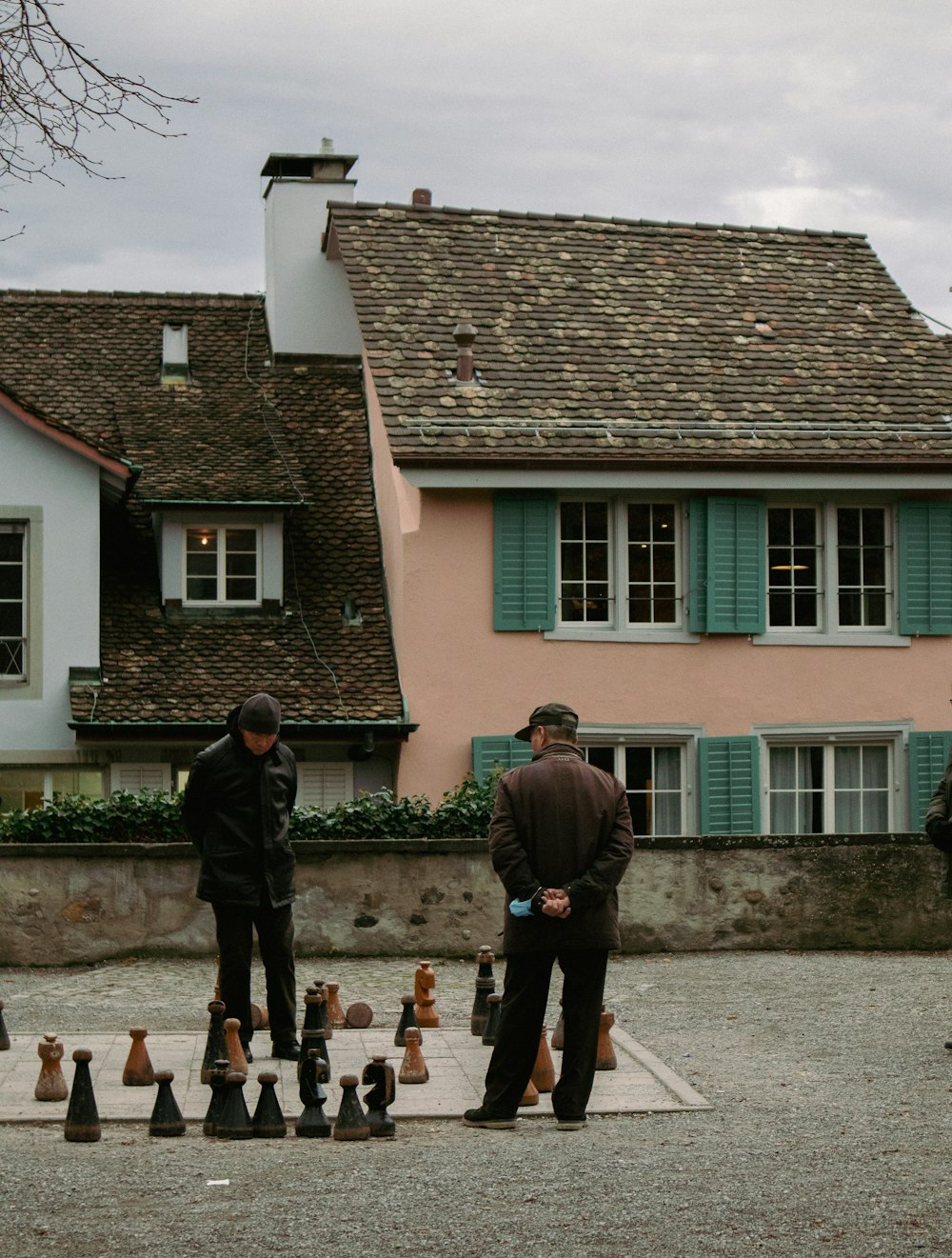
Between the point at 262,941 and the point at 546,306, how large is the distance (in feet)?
48.6

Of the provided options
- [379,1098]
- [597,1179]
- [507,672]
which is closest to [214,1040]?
[379,1098]

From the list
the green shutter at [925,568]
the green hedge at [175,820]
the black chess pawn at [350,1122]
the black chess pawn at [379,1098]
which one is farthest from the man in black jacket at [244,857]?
the green shutter at [925,568]

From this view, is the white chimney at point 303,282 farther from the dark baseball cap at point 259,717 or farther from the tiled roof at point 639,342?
the dark baseball cap at point 259,717

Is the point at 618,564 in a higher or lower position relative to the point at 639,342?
lower

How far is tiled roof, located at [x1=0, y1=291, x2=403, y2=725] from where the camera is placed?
2133 centimetres

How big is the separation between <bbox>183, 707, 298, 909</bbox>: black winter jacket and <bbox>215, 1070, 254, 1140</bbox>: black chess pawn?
6.47 feet

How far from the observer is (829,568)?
886 inches

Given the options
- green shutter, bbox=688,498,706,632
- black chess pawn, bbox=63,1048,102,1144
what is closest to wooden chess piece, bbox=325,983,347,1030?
black chess pawn, bbox=63,1048,102,1144

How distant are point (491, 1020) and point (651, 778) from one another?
11.5 m

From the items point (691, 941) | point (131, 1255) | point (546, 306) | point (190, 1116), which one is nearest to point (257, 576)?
point (546, 306)

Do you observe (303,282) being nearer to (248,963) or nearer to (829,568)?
(829,568)

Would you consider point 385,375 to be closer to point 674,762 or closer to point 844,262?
point 674,762

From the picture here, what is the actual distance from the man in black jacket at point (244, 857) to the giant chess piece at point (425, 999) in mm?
1336

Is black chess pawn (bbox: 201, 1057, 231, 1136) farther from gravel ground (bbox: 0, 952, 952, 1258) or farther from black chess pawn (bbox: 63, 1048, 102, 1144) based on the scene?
black chess pawn (bbox: 63, 1048, 102, 1144)
